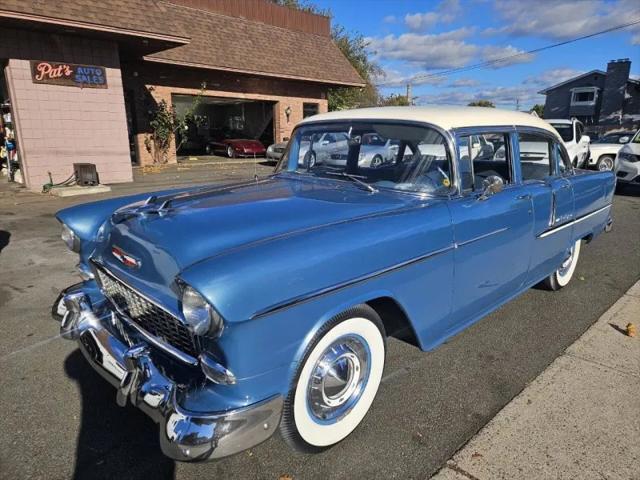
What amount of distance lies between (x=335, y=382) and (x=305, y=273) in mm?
656

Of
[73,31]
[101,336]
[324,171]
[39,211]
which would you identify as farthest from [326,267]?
[73,31]

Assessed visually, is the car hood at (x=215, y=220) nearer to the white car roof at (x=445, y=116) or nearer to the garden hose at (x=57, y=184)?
the white car roof at (x=445, y=116)

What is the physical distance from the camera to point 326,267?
198cm

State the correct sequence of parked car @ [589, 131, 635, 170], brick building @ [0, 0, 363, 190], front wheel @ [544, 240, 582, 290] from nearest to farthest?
front wheel @ [544, 240, 582, 290], brick building @ [0, 0, 363, 190], parked car @ [589, 131, 635, 170]

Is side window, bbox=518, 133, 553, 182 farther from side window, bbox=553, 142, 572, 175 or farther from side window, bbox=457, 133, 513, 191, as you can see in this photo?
side window, bbox=457, 133, 513, 191

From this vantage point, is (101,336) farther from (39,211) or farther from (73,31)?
(73,31)

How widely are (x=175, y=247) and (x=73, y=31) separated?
10.4m

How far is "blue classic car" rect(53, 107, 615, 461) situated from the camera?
70.4 inches

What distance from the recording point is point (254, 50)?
18.2 m

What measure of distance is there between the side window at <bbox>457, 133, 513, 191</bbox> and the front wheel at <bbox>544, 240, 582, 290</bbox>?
54.4 inches

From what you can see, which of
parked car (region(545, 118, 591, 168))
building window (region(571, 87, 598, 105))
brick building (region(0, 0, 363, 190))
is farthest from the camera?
building window (region(571, 87, 598, 105))

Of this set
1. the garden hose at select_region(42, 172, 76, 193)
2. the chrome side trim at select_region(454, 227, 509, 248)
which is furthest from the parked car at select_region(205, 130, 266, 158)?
the chrome side trim at select_region(454, 227, 509, 248)

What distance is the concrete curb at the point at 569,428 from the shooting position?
2148 mm

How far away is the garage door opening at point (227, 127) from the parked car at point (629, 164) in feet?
44.1
